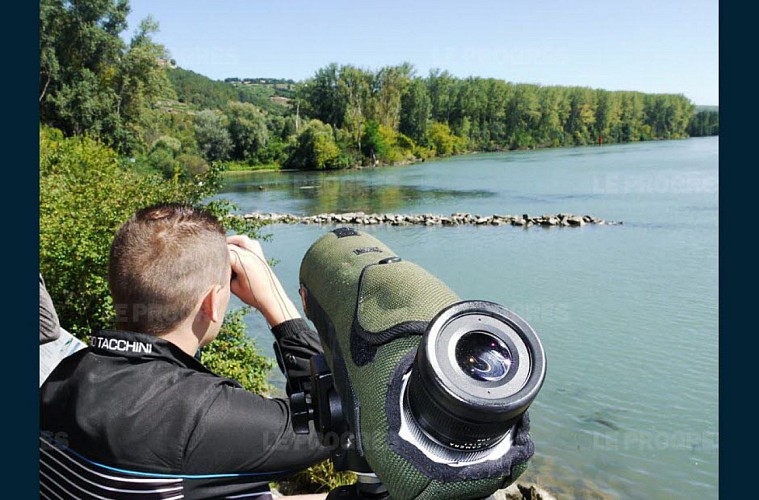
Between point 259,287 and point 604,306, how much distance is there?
9.61 m

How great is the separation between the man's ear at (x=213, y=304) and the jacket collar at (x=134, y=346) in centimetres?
11

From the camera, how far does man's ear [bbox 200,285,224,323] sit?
4.71 feet

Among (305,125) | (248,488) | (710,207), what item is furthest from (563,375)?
(305,125)

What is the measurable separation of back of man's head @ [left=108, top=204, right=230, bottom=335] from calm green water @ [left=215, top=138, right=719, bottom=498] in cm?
441

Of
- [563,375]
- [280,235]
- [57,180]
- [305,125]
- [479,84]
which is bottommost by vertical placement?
[563,375]

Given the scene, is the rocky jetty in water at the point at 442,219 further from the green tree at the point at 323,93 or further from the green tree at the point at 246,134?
the green tree at the point at 323,93

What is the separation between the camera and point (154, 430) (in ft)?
4.02

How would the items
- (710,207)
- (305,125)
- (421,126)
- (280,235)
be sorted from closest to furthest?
(280,235) < (710,207) < (305,125) < (421,126)

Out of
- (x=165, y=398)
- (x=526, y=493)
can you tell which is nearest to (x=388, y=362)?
(x=165, y=398)

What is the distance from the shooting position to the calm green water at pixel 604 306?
5.69 meters

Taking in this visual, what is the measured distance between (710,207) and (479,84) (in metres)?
51.5

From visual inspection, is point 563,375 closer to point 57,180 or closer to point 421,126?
point 57,180

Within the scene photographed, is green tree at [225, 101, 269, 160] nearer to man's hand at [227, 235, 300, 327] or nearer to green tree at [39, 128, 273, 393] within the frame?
green tree at [39, 128, 273, 393]

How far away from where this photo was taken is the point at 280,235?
16.3 meters
